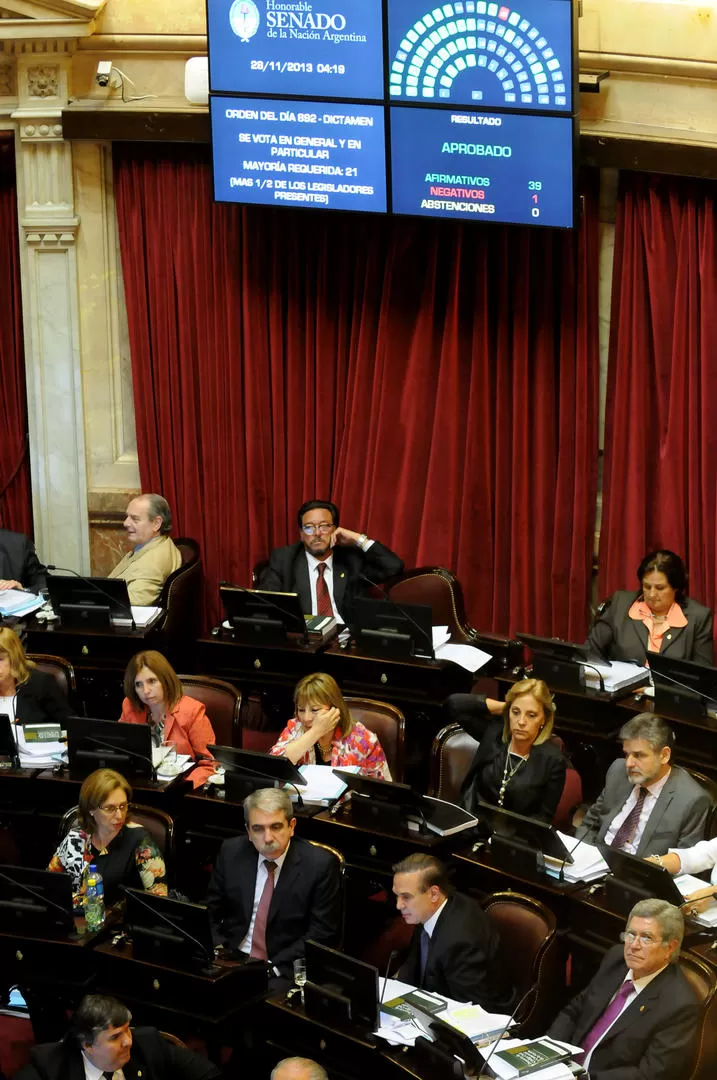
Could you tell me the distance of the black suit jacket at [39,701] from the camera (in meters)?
6.09

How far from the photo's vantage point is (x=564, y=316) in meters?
6.97

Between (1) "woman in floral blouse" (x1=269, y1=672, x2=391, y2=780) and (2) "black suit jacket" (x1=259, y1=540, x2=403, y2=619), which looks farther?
(2) "black suit jacket" (x1=259, y1=540, x2=403, y2=619)

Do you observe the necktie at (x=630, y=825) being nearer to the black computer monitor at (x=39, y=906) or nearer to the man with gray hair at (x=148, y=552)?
the black computer monitor at (x=39, y=906)

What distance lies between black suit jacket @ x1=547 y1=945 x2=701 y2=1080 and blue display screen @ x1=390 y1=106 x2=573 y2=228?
333 centimetres

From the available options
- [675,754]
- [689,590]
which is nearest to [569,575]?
[689,590]

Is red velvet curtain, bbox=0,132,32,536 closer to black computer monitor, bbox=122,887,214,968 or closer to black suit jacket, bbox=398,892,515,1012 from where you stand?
black computer monitor, bbox=122,887,214,968

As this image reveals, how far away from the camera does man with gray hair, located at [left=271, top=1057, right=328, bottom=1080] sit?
158 inches

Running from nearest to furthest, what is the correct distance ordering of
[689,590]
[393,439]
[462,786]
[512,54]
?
[462,786]
[512,54]
[689,590]
[393,439]

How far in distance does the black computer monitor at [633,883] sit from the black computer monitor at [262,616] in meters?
2.03

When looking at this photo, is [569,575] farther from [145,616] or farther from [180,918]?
[180,918]

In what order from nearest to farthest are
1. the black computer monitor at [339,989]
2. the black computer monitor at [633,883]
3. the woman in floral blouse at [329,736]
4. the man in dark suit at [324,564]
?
the black computer monitor at [339,989] < the black computer monitor at [633,883] < the woman in floral blouse at [329,736] < the man in dark suit at [324,564]

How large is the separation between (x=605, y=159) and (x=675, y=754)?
249 cm

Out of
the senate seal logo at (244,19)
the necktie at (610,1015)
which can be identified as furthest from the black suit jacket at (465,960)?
the senate seal logo at (244,19)

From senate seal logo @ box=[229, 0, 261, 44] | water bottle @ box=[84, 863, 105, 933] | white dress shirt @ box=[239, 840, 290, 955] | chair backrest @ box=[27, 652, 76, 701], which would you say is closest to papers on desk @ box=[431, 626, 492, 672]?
white dress shirt @ box=[239, 840, 290, 955]
